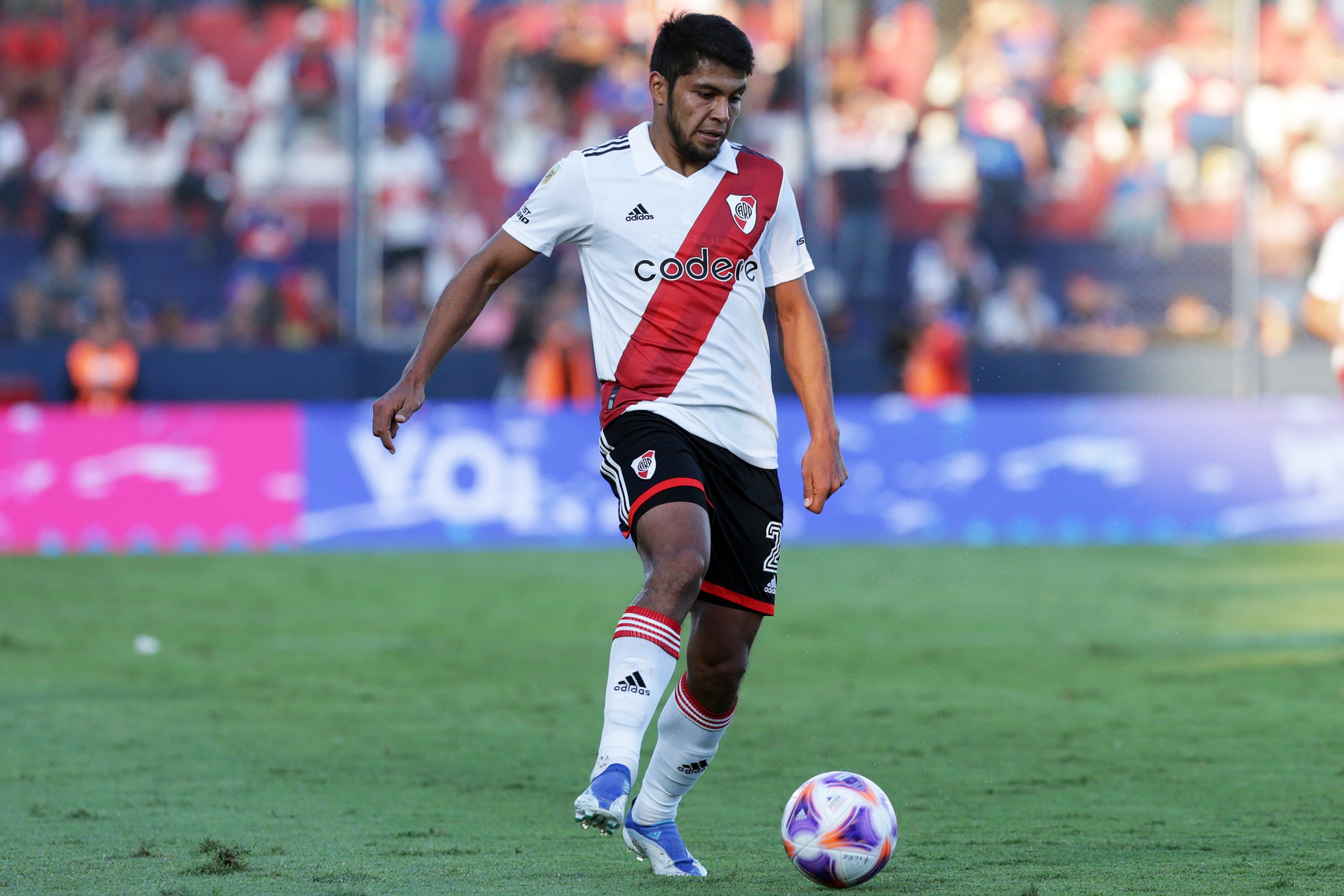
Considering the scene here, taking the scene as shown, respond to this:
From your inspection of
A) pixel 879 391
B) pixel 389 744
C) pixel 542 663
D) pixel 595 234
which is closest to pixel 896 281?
pixel 879 391

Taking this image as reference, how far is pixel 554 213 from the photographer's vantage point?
4.37 meters

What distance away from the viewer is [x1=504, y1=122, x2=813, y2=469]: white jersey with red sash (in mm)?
4375

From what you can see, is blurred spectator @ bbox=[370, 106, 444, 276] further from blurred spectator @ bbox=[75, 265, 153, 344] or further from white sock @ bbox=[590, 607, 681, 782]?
white sock @ bbox=[590, 607, 681, 782]

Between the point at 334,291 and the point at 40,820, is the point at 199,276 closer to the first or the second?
the point at 334,291

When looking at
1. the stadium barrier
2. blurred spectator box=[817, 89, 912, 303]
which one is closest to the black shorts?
the stadium barrier

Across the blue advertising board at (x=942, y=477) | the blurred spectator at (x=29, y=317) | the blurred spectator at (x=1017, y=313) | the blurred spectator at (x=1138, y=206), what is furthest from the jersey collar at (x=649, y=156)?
the blurred spectator at (x=1138, y=206)

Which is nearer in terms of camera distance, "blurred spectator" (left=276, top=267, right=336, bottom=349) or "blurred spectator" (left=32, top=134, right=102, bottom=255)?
"blurred spectator" (left=276, top=267, right=336, bottom=349)

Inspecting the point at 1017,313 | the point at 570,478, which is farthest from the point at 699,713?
the point at 1017,313

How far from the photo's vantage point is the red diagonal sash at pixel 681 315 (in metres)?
4.39

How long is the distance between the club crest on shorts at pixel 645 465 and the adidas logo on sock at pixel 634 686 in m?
0.51

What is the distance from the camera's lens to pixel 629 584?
1099 cm

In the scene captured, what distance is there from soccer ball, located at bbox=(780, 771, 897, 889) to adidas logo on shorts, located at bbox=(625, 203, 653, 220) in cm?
142

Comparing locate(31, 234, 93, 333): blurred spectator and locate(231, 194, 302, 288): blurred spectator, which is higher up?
locate(231, 194, 302, 288): blurred spectator

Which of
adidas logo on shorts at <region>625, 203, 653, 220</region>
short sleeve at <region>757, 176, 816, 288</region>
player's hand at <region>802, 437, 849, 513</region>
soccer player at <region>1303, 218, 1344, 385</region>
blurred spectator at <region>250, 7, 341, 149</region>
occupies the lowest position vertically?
player's hand at <region>802, 437, 849, 513</region>
